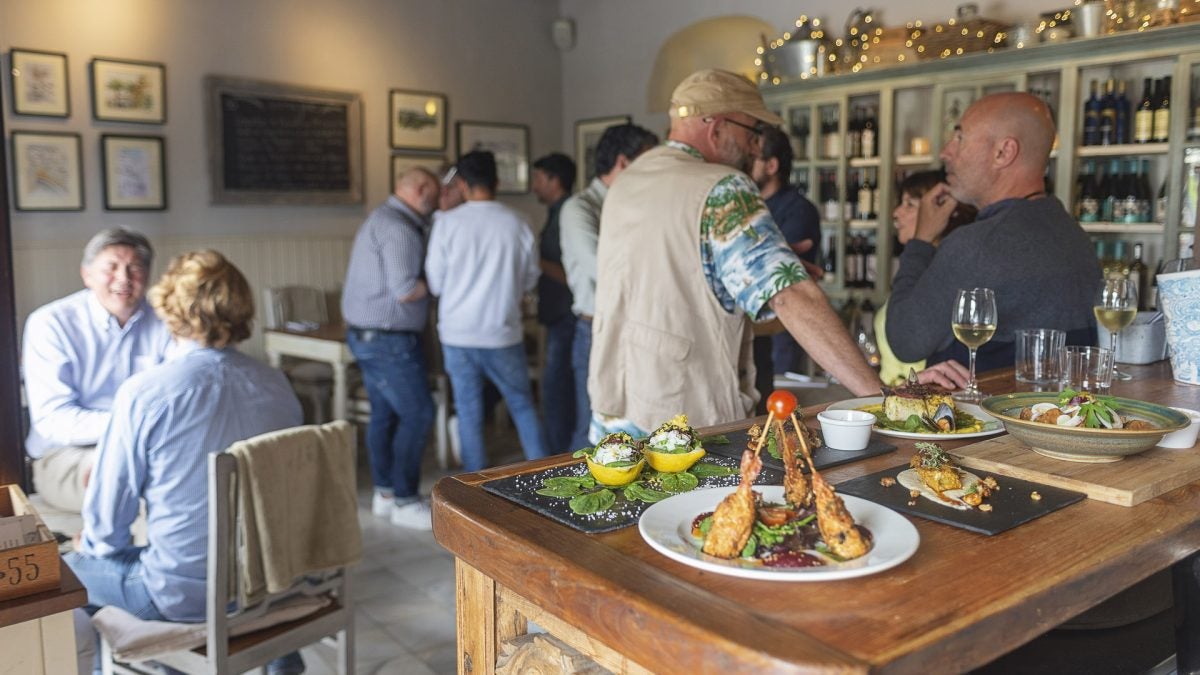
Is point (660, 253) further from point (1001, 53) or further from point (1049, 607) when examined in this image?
point (1001, 53)

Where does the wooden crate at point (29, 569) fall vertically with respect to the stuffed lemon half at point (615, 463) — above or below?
below

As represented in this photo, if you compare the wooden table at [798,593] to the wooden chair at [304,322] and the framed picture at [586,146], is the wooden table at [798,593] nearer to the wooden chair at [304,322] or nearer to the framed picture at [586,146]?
the wooden chair at [304,322]

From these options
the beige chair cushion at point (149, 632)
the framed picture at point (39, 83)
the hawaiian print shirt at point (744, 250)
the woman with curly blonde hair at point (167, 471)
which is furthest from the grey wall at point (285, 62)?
the hawaiian print shirt at point (744, 250)

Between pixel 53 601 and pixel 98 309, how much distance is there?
1.66m

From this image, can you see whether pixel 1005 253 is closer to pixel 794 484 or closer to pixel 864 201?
pixel 794 484

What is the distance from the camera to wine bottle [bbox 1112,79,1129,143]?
4.11m

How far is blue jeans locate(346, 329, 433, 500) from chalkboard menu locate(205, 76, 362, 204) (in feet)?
7.26

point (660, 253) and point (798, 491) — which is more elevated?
point (660, 253)

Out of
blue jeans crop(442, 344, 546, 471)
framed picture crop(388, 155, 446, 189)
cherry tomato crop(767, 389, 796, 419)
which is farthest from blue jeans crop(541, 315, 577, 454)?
cherry tomato crop(767, 389, 796, 419)

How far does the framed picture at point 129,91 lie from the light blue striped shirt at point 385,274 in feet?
7.18

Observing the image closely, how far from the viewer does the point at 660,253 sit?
200 centimetres

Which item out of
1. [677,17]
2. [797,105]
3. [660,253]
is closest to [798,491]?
[660,253]

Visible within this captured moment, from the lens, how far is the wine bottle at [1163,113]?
12.9 ft

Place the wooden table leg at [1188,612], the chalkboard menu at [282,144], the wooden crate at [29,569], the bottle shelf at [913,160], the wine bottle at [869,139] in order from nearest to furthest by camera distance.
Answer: the wooden table leg at [1188,612], the wooden crate at [29,569], the bottle shelf at [913,160], the wine bottle at [869,139], the chalkboard menu at [282,144]
